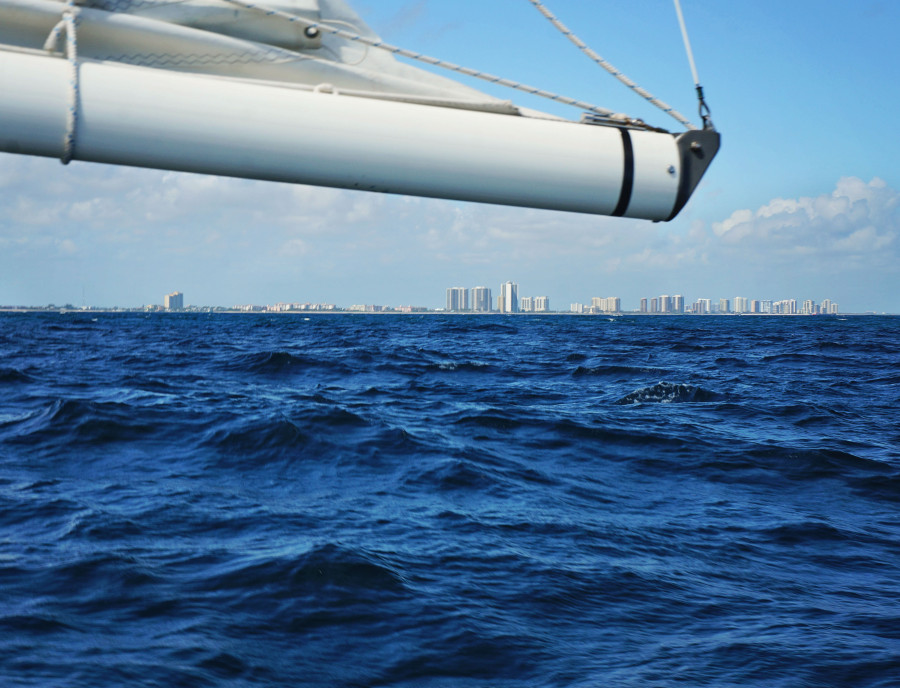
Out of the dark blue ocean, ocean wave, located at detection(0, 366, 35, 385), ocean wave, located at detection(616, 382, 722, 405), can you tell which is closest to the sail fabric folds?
the dark blue ocean

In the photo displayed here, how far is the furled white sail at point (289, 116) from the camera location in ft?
8.14

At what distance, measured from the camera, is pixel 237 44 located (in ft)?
9.73

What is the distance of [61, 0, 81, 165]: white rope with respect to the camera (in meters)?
2.42

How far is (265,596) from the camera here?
7.52 metres

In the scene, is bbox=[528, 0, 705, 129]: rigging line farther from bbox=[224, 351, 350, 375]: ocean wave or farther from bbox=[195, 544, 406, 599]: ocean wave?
bbox=[224, 351, 350, 375]: ocean wave

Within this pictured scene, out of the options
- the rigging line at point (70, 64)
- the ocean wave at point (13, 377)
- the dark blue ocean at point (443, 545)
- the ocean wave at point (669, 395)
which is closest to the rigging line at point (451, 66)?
the rigging line at point (70, 64)

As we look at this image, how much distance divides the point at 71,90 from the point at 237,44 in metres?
0.75

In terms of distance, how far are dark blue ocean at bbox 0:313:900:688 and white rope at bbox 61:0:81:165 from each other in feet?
16.0

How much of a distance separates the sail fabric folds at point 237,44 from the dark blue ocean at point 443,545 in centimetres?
481

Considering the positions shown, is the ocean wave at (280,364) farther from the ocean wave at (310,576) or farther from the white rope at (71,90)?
the white rope at (71,90)

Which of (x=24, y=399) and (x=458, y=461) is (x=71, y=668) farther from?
(x=24, y=399)

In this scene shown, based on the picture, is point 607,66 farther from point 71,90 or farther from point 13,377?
point 13,377

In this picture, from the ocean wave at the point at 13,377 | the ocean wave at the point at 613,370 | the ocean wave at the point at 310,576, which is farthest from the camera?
the ocean wave at the point at 613,370

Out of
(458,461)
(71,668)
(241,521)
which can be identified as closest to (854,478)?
(458,461)
